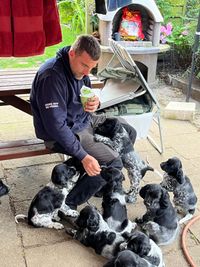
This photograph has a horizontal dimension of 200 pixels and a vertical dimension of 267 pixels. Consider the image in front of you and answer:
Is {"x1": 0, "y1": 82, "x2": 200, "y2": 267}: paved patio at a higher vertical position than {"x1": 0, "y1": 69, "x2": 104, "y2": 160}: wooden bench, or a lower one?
lower

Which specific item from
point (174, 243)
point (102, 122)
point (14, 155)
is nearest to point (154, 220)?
point (174, 243)

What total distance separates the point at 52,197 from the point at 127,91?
157 cm

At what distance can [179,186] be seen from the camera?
9.10ft

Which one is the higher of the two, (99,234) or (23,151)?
(23,151)

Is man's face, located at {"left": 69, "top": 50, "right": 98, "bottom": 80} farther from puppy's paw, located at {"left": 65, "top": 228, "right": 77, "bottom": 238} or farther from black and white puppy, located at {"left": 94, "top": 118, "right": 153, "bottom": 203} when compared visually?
puppy's paw, located at {"left": 65, "top": 228, "right": 77, "bottom": 238}

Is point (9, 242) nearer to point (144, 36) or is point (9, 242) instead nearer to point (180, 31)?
point (144, 36)

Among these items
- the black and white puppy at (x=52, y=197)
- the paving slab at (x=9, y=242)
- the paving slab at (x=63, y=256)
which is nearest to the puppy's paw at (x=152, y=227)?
the paving slab at (x=63, y=256)

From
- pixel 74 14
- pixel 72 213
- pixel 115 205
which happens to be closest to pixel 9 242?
pixel 72 213

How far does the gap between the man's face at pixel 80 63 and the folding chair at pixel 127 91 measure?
976 millimetres

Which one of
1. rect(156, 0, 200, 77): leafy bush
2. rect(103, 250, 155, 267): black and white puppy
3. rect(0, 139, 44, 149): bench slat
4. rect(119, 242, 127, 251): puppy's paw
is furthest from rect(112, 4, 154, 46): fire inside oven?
rect(103, 250, 155, 267): black and white puppy

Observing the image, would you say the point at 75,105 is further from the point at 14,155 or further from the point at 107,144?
the point at 14,155

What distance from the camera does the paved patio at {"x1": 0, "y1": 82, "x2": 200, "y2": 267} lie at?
7.95 ft

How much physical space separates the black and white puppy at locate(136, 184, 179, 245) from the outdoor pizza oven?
3.54 metres

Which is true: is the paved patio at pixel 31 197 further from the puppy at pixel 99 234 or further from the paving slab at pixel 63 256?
the puppy at pixel 99 234
